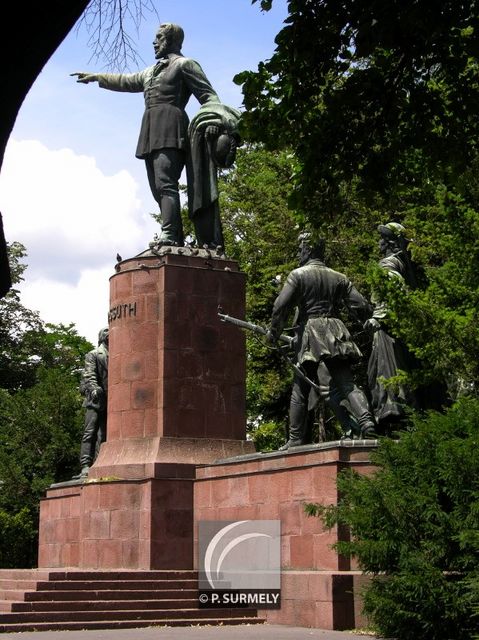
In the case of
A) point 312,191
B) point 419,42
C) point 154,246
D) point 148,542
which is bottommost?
point 148,542

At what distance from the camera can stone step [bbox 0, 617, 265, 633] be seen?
13.5 m

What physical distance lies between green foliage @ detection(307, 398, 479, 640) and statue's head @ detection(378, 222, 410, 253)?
221 inches

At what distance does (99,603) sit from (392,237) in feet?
21.4

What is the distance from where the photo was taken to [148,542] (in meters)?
17.0

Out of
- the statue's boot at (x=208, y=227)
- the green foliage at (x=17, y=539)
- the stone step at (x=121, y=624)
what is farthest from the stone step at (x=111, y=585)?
the green foliage at (x=17, y=539)

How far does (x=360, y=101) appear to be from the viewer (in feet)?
29.0

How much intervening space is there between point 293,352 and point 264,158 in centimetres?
1701

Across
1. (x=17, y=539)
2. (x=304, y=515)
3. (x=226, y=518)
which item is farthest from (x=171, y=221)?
(x=17, y=539)

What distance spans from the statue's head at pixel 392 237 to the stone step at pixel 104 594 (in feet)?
18.3

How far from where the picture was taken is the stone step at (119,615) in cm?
1373

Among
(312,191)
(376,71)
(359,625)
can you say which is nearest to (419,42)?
(376,71)

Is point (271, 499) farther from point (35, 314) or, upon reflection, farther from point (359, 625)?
point (35, 314)
